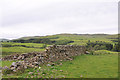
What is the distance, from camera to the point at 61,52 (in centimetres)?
1930

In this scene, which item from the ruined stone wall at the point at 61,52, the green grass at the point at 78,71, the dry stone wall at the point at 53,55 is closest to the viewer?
the green grass at the point at 78,71

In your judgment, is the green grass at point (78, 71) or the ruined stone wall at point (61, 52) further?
the ruined stone wall at point (61, 52)

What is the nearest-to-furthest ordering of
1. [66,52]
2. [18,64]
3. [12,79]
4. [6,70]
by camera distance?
[12,79], [6,70], [18,64], [66,52]

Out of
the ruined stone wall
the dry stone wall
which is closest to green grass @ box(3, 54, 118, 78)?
the dry stone wall

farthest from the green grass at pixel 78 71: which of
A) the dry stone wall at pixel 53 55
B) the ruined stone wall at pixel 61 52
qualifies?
the ruined stone wall at pixel 61 52

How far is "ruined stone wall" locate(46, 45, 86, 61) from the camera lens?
58.5 ft

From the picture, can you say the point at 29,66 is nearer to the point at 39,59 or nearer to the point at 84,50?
the point at 39,59

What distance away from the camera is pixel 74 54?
2156 cm

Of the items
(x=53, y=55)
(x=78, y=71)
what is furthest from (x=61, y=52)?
(x=78, y=71)

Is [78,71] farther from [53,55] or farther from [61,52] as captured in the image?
[61,52]

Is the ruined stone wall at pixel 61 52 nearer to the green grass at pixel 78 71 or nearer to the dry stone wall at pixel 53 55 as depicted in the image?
the dry stone wall at pixel 53 55

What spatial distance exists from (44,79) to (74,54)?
1283 centimetres

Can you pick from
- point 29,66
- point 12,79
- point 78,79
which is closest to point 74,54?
point 29,66

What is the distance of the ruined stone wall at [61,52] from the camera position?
17.8m
